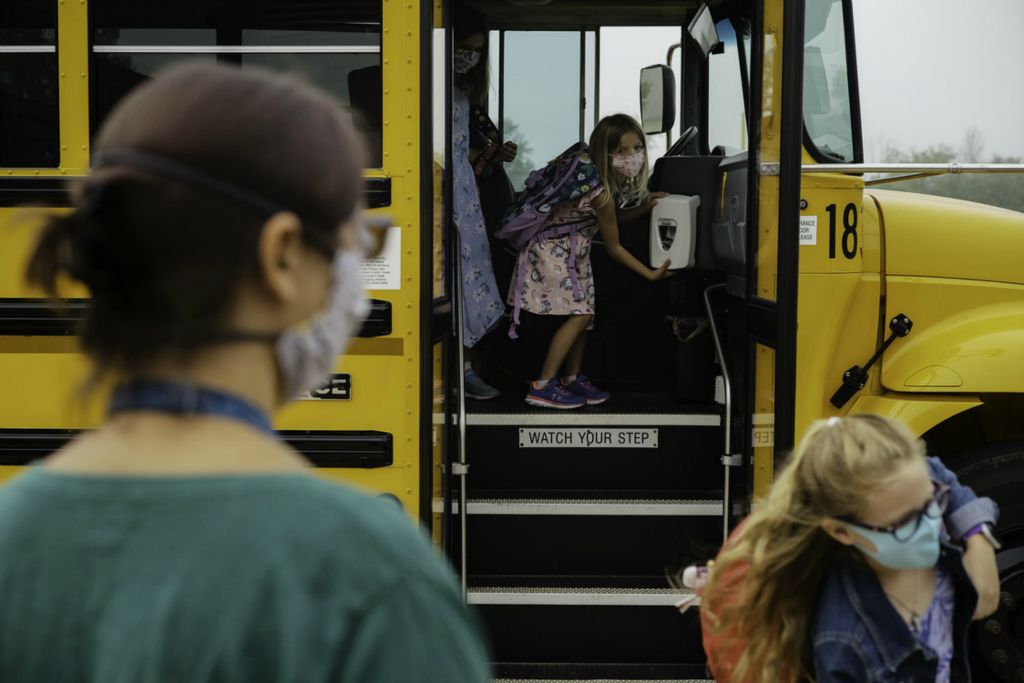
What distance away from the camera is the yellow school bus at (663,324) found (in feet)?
8.25

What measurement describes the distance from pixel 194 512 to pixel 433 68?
2.11 meters

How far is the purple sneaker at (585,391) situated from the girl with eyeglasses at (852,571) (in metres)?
1.91

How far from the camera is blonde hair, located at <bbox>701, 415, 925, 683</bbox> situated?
4.94 ft

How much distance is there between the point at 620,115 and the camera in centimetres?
368

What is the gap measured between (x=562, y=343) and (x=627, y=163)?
2.07 ft

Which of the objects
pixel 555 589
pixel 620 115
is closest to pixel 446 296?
pixel 555 589

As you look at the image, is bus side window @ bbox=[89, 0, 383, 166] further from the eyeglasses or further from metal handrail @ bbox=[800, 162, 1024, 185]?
the eyeglasses

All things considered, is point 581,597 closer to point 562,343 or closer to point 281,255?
point 562,343

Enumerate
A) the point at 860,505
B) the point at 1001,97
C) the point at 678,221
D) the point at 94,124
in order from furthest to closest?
the point at 678,221, the point at 1001,97, the point at 94,124, the point at 860,505

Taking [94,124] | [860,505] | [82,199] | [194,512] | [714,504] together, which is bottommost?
[714,504]

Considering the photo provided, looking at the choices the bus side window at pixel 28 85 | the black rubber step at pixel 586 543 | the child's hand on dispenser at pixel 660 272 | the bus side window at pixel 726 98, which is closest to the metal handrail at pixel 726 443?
the black rubber step at pixel 586 543

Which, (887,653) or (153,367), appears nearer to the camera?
(153,367)

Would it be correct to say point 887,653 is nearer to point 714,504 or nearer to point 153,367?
point 153,367

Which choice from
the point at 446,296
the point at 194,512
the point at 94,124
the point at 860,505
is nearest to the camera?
the point at 194,512
